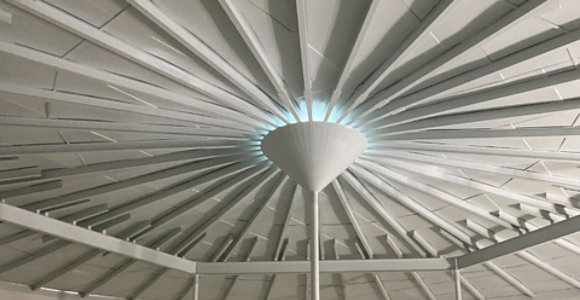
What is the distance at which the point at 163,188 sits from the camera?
16062mm

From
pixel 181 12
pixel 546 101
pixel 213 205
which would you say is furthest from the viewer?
pixel 213 205

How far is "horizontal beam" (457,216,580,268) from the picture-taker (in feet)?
49.7

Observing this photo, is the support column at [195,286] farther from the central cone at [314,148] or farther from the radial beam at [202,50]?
the radial beam at [202,50]

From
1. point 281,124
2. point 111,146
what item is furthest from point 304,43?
point 111,146

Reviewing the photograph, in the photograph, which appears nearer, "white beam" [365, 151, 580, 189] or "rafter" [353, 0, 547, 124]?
"rafter" [353, 0, 547, 124]

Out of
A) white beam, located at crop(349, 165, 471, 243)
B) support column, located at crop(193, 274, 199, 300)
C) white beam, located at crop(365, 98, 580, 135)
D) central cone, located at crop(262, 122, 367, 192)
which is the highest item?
white beam, located at crop(365, 98, 580, 135)

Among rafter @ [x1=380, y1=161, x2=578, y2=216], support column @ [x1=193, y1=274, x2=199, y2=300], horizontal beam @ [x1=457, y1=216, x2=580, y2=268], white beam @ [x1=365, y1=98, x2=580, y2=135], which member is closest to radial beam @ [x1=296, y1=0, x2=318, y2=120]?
white beam @ [x1=365, y1=98, x2=580, y2=135]

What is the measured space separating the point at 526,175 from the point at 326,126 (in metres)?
5.49

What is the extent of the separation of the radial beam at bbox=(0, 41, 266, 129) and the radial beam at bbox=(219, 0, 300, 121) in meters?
1.21

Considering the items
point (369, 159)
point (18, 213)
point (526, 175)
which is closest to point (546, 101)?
point (526, 175)

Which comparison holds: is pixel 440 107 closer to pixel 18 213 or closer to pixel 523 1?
pixel 523 1

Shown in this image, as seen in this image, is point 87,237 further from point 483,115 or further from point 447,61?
point 447,61

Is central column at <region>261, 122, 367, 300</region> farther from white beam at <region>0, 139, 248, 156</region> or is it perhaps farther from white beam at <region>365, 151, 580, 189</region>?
white beam at <region>0, 139, 248, 156</region>

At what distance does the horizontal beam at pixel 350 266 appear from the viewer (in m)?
19.6
